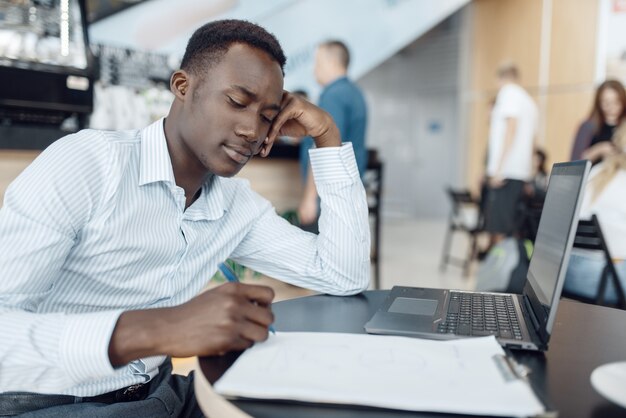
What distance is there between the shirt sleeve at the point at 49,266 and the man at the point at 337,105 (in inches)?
79.5

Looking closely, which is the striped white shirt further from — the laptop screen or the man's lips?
the laptop screen

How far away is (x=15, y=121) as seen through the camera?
7.04 feet

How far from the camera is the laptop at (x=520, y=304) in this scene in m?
0.75

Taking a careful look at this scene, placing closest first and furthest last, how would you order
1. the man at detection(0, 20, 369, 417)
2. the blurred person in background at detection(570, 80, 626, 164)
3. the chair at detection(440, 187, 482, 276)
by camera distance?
1. the man at detection(0, 20, 369, 417)
2. the blurred person in background at detection(570, 80, 626, 164)
3. the chair at detection(440, 187, 482, 276)

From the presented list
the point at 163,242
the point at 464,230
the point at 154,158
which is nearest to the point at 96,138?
the point at 154,158

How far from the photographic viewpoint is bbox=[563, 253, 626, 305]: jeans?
1.90 meters

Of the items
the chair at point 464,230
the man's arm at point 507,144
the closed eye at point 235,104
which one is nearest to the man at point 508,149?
the man's arm at point 507,144

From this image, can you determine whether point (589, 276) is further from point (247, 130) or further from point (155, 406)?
point (155, 406)

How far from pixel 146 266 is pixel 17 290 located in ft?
0.80

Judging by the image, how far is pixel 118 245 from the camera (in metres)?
0.91

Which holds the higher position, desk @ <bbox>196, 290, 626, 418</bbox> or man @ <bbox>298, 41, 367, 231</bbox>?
man @ <bbox>298, 41, 367, 231</bbox>

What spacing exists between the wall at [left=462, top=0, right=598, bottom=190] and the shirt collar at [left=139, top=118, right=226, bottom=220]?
6.12m

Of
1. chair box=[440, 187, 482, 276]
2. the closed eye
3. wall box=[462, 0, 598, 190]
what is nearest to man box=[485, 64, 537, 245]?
chair box=[440, 187, 482, 276]

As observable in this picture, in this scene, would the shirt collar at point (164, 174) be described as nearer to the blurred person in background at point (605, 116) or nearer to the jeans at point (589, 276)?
the jeans at point (589, 276)
